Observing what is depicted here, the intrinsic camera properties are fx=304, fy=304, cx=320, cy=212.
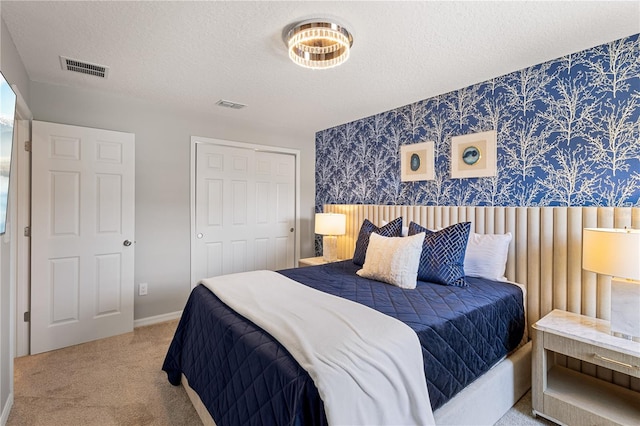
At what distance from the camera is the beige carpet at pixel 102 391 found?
182 cm

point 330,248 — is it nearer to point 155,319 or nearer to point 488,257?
point 488,257

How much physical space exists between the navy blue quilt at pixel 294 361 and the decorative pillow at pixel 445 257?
8 cm

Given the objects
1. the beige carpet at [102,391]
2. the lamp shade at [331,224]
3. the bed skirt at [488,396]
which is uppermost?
the lamp shade at [331,224]

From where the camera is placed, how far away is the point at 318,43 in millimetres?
1970

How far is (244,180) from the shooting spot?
3.91m

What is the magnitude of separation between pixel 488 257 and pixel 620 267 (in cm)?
81

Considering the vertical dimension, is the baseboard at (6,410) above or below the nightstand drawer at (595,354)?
below

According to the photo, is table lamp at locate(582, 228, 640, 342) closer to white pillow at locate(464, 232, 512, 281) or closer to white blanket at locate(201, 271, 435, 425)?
white pillow at locate(464, 232, 512, 281)

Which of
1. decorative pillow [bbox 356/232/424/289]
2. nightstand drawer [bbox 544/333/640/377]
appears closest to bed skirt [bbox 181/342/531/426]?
nightstand drawer [bbox 544/333/640/377]

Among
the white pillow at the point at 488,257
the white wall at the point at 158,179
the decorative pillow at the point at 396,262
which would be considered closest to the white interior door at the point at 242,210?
the white wall at the point at 158,179

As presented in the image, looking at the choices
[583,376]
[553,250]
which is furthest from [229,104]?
[583,376]

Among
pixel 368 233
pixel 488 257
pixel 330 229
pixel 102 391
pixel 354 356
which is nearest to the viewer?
pixel 354 356

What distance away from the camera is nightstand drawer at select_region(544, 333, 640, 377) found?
1.53 m

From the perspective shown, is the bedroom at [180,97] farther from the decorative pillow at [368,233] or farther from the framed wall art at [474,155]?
the decorative pillow at [368,233]
